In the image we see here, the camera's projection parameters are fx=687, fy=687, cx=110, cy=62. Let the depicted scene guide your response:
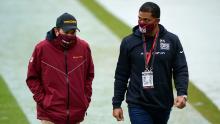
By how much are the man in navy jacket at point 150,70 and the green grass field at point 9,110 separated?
10.7ft

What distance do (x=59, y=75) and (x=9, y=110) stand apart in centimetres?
359

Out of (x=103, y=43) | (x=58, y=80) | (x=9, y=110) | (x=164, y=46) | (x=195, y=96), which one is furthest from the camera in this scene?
(x=103, y=43)

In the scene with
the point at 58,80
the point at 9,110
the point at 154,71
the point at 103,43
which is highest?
the point at 154,71

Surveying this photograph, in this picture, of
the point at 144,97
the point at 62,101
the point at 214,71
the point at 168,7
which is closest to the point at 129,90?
the point at 144,97

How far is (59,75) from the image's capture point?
301 inches

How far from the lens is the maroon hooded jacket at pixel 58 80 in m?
7.66

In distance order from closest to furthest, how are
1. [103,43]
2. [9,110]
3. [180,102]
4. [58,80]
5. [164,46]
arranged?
[180,102] < [164,46] < [58,80] < [9,110] < [103,43]

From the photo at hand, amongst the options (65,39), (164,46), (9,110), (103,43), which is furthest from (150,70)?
(103,43)

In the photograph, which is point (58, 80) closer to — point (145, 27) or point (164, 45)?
point (145, 27)

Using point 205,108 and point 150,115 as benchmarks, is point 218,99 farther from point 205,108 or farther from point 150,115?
point 150,115

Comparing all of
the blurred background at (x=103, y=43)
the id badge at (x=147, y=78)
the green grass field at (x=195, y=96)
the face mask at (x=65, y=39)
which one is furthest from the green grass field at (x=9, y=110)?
the id badge at (x=147, y=78)

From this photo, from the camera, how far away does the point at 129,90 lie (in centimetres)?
773

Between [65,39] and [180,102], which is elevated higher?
[65,39]

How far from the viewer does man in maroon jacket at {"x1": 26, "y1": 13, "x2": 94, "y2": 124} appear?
7.64 m
